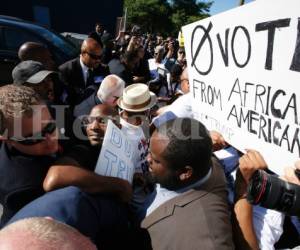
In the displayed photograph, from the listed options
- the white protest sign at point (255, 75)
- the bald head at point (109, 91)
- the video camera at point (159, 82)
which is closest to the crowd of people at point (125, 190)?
the white protest sign at point (255, 75)

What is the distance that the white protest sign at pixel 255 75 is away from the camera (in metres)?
1.36

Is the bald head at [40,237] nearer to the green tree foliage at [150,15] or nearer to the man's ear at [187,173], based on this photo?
the man's ear at [187,173]

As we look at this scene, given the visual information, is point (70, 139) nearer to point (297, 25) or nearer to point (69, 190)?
point (69, 190)

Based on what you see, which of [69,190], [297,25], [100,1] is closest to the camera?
[69,190]

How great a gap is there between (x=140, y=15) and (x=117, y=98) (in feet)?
156

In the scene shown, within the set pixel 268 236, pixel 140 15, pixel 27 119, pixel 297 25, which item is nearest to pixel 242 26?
pixel 297 25

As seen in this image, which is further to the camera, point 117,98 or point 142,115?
point 117,98

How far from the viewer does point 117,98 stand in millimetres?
2857

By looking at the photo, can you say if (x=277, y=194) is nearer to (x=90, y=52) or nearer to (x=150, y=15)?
(x=90, y=52)

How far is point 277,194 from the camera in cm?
123

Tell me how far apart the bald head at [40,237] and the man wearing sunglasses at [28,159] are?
56 centimetres

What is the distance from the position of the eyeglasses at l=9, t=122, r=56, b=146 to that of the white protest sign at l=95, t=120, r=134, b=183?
269mm

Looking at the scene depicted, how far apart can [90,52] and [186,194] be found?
109 inches

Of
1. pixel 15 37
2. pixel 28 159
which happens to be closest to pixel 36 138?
pixel 28 159
